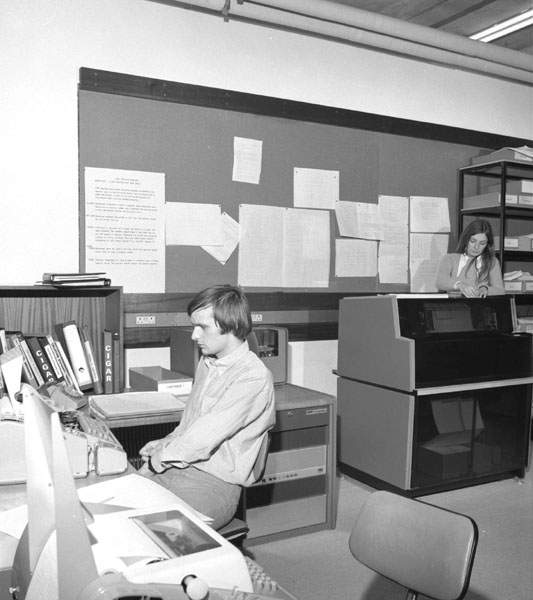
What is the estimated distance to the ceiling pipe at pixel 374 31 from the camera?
11.0 feet

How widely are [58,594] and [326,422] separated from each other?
84.9 inches

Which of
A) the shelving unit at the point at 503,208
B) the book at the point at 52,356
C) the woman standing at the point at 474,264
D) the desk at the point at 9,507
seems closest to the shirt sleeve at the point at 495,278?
the woman standing at the point at 474,264

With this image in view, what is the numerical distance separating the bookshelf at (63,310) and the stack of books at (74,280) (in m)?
0.03

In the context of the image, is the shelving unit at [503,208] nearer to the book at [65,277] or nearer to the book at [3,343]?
the book at [65,277]

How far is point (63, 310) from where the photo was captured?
9.57ft

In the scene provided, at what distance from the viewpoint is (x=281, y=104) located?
11.8 ft

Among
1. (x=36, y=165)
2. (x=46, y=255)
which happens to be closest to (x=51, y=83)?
(x=36, y=165)

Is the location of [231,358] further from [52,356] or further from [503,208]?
[503,208]

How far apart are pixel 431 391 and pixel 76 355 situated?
179 centimetres

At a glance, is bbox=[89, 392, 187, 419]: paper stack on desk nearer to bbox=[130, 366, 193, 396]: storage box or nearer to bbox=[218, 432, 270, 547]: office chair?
bbox=[130, 366, 193, 396]: storage box

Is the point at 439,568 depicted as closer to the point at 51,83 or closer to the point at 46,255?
the point at 46,255

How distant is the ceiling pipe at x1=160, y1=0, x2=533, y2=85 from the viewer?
3350 millimetres

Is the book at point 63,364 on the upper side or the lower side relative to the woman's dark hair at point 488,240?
lower

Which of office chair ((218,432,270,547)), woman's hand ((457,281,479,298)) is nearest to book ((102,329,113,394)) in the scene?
office chair ((218,432,270,547))
